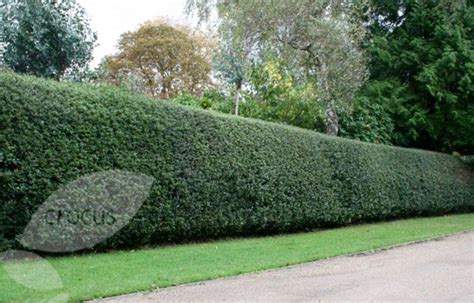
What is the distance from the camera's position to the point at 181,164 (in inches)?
369

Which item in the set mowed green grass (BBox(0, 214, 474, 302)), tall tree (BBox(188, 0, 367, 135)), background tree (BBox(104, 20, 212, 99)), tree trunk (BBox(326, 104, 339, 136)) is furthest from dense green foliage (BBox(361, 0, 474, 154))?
background tree (BBox(104, 20, 212, 99))

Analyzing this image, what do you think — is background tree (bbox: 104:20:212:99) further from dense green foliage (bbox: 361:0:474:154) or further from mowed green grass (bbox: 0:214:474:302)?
mowed green grass (bbox: 0:214:474:302)

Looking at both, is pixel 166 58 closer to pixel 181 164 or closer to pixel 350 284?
pixel 181 164

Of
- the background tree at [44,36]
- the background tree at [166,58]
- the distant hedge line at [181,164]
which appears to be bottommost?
the distant hedge line at [181,164]

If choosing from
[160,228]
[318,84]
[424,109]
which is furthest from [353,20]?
[160,228]

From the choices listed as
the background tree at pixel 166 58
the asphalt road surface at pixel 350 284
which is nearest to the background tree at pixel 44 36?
the asphalt road surface at pixel 350 284

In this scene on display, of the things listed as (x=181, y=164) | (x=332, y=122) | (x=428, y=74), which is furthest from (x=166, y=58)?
(x=181, y=164)

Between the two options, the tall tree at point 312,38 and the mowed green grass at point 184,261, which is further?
the tall tree at point 312,38

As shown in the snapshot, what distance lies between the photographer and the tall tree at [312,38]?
1561 cm

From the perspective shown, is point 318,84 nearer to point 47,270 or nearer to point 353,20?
point 353,20

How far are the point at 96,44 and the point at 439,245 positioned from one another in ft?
36.1

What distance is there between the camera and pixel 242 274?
668cm

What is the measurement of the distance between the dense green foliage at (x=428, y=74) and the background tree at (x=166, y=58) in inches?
597

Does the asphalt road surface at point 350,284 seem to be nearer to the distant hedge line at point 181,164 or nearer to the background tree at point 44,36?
the distant hedge line at point 181,164
